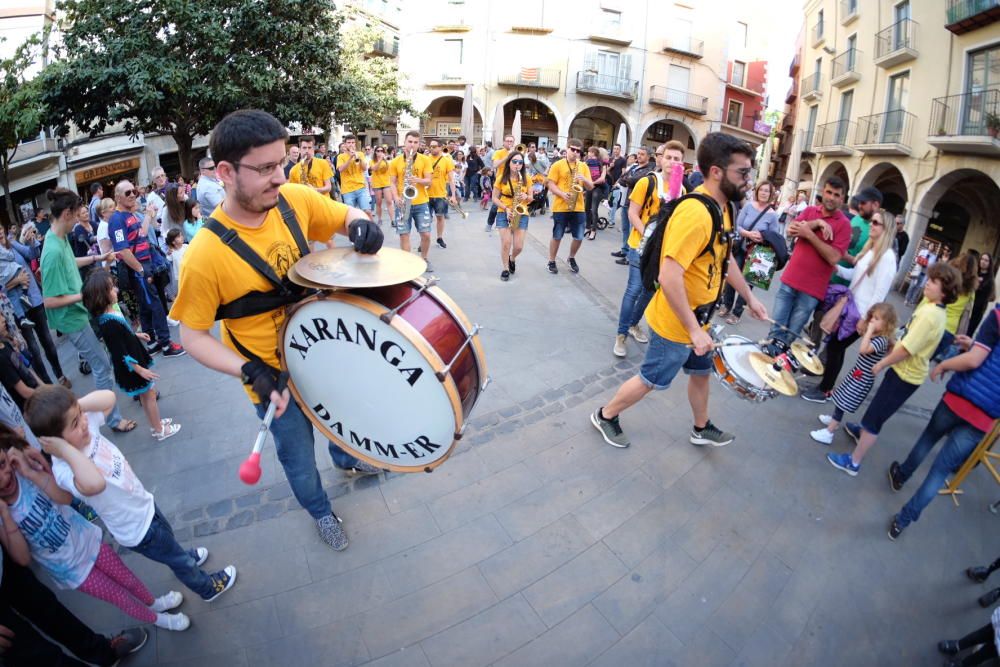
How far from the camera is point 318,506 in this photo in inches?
118

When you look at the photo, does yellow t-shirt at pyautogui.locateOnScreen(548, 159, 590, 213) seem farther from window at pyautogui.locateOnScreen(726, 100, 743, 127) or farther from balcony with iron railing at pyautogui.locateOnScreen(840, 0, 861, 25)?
window at pyautogui.locateOnScreen(726, 100, 743, 127)

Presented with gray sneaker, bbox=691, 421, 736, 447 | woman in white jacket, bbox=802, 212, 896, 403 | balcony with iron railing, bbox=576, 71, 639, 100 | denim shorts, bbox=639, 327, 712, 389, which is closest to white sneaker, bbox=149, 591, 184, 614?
denim shorts, bbox=639, 327, 712, 389

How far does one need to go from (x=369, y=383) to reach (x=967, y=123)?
16388 mm

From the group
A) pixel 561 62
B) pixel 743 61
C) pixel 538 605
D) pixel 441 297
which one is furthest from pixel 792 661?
pixel 743 61

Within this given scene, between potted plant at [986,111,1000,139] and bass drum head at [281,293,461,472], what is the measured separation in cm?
1479

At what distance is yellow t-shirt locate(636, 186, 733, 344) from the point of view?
3117mm

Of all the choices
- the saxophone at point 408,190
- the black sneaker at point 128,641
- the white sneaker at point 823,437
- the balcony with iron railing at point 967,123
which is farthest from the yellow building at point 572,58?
the black sneaker at point 128,641

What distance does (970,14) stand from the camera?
38.5 ft

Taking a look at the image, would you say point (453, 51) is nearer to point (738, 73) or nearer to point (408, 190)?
point (738, 73)

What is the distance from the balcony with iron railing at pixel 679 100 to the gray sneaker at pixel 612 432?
30048mm

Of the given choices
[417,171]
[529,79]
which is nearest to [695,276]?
[417,171]

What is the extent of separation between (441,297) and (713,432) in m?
2.82

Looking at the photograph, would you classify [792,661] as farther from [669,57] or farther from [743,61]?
[743,61]

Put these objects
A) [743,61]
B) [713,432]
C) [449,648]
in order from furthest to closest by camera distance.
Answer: [743,61] → [713,432] → [449,648]
